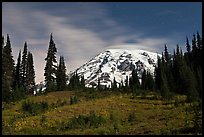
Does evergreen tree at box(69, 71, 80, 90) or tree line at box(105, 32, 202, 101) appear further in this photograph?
evergreen tree at box(69, 71, 80, 90)

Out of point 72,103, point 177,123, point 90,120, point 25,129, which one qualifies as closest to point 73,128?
point 90,120

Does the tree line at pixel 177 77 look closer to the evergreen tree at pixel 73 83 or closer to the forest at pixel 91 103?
the forest at pixel 91 103

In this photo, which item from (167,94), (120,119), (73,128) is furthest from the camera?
(167,94)

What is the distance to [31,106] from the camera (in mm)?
33625

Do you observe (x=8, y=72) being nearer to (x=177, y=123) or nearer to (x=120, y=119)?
(x=120, y=119)

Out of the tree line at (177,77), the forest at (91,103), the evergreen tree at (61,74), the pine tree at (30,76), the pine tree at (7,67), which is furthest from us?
the pine tree at (30,76)

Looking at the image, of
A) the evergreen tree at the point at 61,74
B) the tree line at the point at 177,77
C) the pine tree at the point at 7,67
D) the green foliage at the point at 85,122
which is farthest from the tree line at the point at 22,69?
the green foliage at the point at 85,122

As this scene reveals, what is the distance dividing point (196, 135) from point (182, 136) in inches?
27.8

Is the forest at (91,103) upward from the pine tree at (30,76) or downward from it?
downward

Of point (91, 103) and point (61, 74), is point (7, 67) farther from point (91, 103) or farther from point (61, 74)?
point (91, 103)

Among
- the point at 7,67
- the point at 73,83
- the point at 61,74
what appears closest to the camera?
the point at 7,67

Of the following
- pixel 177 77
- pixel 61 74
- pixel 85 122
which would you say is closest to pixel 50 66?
pixel 61 74

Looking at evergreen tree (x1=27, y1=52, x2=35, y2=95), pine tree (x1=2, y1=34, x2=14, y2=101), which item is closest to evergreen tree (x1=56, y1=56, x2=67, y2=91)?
evergreen tree (x1=27, y1=52, x2=35, y2=95)

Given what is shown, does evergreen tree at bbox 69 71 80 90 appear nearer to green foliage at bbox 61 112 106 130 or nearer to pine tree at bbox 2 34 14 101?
pine tree at bbox 2 34 14 101
